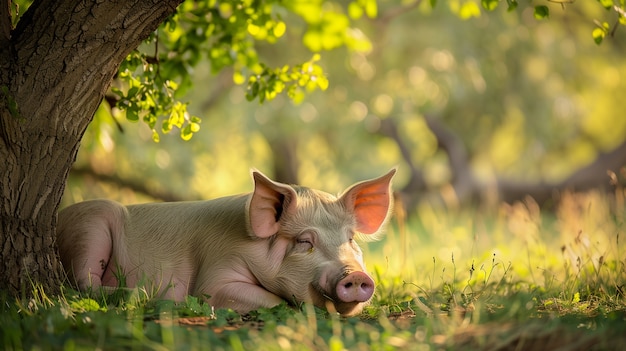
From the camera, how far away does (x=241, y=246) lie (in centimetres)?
466

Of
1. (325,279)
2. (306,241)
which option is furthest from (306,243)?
(325,279)

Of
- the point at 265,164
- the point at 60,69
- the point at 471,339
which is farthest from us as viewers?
the point at 265,164

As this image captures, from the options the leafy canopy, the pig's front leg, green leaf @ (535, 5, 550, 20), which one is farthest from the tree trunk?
green leaf @ (535, 5, 550, 20)

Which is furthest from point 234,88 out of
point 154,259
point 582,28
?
point 154,259

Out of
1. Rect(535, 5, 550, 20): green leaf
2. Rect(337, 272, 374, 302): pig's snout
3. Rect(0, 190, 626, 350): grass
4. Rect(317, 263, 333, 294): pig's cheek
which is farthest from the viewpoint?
Rect(535, 5, 550, 20): green leaf

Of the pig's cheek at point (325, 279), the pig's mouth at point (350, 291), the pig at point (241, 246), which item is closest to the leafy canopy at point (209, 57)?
the pig at point (241, 246)

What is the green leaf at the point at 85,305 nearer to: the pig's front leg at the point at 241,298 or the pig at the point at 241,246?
the pig at the point at 241,246

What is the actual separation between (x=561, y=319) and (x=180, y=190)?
427 inches

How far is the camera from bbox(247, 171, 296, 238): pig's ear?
4.48 metres

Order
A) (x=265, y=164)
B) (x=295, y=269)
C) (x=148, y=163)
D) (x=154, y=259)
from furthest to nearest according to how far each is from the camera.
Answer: (x=265, y=164) → (x=148, y=163) → (x=154, y=259) → (x=295, y=269)

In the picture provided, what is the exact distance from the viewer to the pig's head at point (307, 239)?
14.3 ft

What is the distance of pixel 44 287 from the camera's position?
14.0 ft

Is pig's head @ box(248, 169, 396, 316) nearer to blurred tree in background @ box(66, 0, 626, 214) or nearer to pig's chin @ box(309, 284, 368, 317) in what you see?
pig's chin @ box(309, 284, 368, 317)

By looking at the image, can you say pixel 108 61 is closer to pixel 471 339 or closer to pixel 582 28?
pixel 471 339
